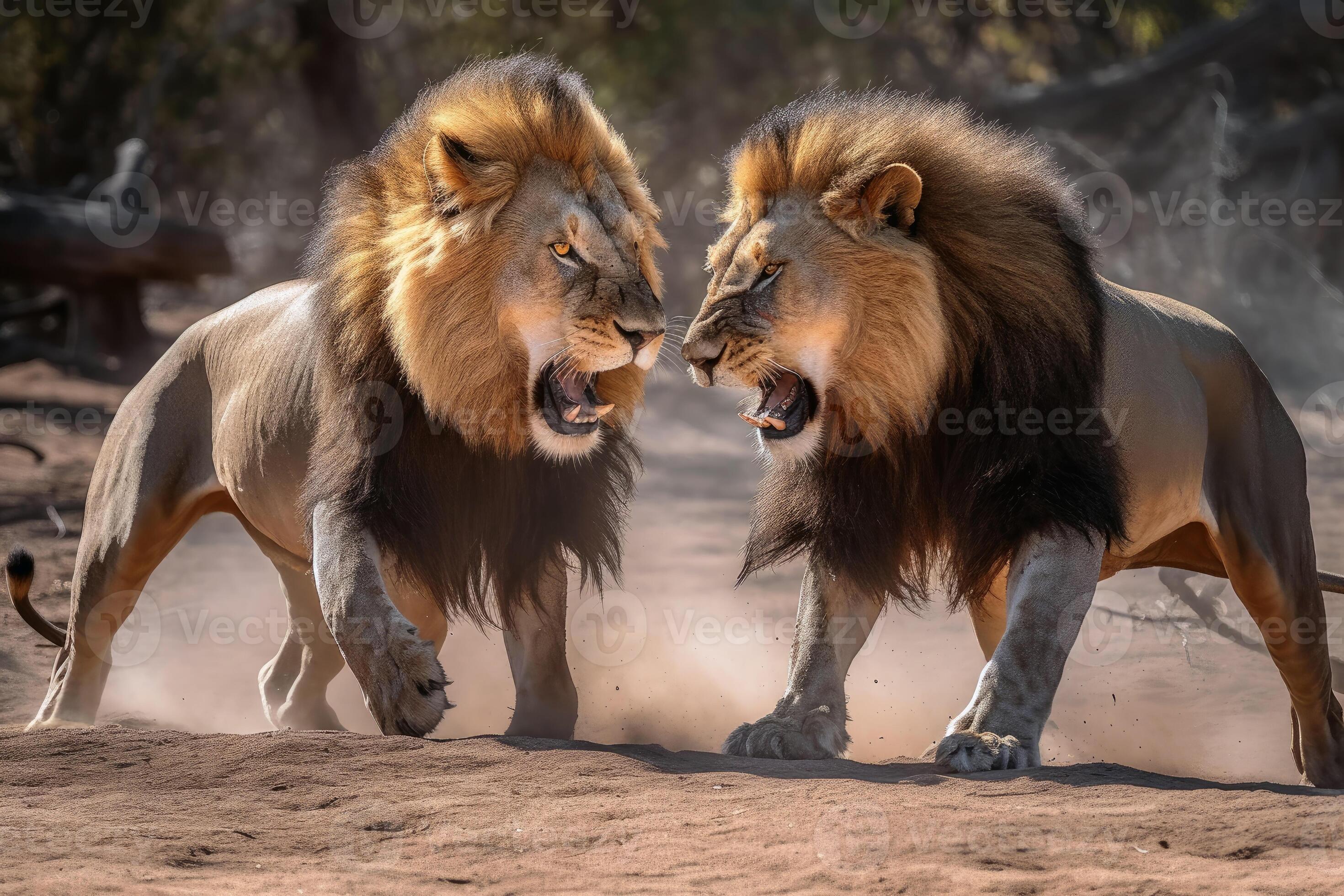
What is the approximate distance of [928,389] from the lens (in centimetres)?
370

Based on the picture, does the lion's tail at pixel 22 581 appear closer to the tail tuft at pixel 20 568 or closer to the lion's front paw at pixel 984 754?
the tail tuft at pixel 20 568

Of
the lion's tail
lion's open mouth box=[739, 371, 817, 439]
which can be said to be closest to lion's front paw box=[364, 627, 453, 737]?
lion's open mouth box=[739, 371, 817, 439]

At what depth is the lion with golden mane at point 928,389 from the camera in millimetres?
3574

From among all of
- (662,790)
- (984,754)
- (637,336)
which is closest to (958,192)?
(637,336)

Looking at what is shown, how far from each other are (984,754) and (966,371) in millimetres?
974

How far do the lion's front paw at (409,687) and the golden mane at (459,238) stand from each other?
65 cm

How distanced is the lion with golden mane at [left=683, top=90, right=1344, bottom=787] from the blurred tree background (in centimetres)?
870

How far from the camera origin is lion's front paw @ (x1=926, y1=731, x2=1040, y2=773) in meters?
3.27

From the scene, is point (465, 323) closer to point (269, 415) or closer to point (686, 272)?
point (269, 415)

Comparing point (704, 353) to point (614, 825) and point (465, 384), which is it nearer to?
point (465, 384)

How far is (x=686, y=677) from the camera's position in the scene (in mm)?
5855

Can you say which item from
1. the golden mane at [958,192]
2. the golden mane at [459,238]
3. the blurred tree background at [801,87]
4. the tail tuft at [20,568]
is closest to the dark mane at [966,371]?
the golden mane at [958,192]

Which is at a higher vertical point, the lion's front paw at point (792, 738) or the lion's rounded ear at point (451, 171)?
the lion's rounded ear at point (451, 171)

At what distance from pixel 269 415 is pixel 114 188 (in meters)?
7.02
